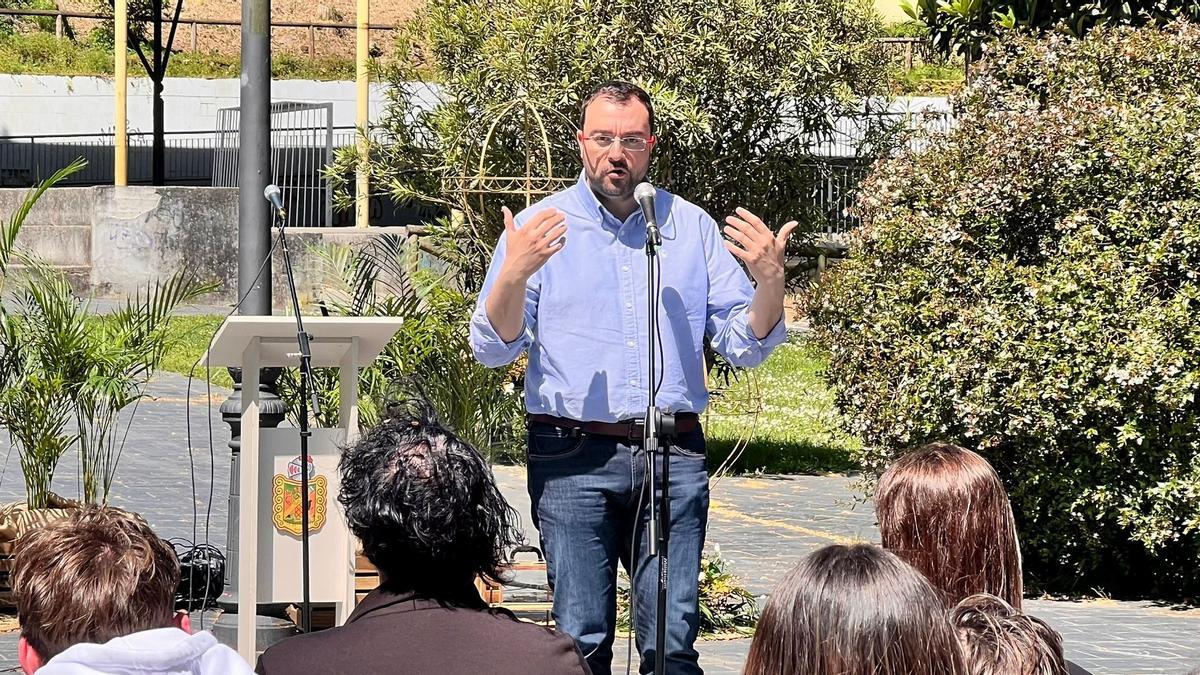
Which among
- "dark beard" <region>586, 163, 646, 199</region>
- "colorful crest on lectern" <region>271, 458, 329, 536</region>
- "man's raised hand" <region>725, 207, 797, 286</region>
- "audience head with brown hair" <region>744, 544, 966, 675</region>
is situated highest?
"dark beard" <region>586, 163, 646, 199</region>

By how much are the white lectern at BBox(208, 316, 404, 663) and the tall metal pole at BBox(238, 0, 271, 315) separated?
0.99 meters

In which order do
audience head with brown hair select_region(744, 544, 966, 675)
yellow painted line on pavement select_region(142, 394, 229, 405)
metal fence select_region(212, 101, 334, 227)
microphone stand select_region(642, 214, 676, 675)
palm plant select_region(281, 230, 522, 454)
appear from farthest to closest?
metal fence select_region(212, 101, 334, 227)
yellow painted line on pavement select_region(142, 394, 229, 405)
palm plant select_region(281, 230, 522, 454)
microphone stand select_region(642, 214, 676, 675)
audience head with brown hair select_region(744, 544, 966, 675)

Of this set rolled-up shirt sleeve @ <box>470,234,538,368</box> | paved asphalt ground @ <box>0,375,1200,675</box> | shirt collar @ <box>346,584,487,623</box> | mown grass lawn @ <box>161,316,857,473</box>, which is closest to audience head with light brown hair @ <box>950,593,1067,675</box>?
shirt collar @ <box>346,584,487,623</box>

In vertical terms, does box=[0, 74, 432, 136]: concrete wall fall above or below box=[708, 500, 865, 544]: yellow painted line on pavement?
above

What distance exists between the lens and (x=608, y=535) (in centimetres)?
457

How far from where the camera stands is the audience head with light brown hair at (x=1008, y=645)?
2734 millimetres

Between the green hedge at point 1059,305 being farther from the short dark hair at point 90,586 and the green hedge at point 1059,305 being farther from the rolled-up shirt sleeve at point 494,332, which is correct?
the short dark hair at point 90,586

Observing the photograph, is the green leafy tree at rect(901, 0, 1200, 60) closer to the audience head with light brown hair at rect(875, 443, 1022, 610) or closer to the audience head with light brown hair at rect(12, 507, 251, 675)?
the audience head with light brown hair at rect(875, 443, 1022, 610)

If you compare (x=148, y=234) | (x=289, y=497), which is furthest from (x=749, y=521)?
(x=148, y=234)

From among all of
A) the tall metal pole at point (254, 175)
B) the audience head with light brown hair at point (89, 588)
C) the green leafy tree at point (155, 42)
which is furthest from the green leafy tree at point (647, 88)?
the green leafy tree at point (155, 42)

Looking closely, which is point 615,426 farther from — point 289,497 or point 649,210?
point 289,497

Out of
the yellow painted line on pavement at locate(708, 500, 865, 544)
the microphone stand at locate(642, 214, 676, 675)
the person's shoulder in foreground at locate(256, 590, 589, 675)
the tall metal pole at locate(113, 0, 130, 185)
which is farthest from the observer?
the tall metal pole at locate(113, 0, 130, 185)

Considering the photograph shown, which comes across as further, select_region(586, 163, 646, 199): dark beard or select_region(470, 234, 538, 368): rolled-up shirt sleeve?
select_region(586, 163, 646, 199): dark beard

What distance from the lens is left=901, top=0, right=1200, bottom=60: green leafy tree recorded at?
1039 centimetres
